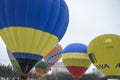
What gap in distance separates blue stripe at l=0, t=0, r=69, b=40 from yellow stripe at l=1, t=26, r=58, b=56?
0.27 m

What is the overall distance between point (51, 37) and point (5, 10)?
290 cm

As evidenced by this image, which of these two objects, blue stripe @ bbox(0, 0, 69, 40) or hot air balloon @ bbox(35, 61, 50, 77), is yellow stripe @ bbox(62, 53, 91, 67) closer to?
hot air balloon @ bbox(35, 61, 50, 77)

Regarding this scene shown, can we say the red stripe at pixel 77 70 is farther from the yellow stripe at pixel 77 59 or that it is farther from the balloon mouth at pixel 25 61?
the balloon mouth at pixel 25 61

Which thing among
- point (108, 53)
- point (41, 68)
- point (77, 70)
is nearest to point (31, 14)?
point (108, 53)

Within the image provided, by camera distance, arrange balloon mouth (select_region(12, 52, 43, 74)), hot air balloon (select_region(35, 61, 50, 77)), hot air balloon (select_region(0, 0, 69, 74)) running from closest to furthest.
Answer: balloon mouth (select_region(12, 52, 43, 74)) < hot air balloon (select_region(0, 0, 69, 74)) < hot air balloon (select_region(35, 61, 50, 77))

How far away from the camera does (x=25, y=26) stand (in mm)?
14711

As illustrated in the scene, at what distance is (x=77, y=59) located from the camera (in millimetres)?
23688

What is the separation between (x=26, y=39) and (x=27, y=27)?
634 mm

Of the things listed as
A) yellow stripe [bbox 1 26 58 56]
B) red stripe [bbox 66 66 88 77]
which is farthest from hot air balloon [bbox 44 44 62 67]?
yellow stripe [bbox 1 26 58 56]

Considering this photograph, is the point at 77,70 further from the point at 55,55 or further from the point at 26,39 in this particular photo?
the point at 26,39

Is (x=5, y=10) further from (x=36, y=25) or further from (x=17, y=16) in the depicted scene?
(x=36, y=25)

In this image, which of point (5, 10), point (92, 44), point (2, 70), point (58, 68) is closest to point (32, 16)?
point (5, 10)

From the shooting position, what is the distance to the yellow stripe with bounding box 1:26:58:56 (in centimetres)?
1462

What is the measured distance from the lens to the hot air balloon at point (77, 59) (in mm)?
23625
